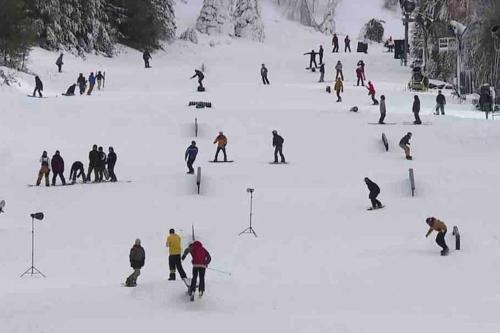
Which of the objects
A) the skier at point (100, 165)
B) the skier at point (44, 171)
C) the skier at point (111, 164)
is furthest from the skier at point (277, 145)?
the skier at point (44, 171)

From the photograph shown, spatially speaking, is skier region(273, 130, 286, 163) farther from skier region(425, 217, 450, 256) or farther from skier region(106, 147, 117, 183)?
skier region(425, 217, 450, 256)

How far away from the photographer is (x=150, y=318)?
48.8 ft

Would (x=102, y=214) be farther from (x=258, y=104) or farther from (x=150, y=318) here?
(x=258, y=104)

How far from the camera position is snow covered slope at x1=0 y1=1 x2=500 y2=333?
51.0 ft

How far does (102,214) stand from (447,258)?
→ 359 inches

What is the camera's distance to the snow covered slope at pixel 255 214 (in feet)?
51.0

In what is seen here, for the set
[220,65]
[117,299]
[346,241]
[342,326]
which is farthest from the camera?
[220,65]

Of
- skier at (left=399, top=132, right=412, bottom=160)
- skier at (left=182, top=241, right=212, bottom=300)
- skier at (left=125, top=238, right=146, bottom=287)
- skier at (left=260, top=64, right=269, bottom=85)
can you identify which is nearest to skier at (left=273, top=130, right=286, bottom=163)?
skier at (left=399, top=132, right=412, bottom=160)

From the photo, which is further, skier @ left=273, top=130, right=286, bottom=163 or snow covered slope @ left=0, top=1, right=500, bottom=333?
skier @ left=273, top=130, right=286, bottom=163

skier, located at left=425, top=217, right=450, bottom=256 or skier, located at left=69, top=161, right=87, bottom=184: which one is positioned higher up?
skier, located at left=69, top=161, right=87, bottom=184

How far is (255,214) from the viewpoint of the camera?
23.5 meters

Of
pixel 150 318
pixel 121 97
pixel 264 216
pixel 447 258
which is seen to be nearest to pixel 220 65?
pixel 121 97

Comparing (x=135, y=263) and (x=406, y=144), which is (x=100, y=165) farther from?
(x=135, y=263)

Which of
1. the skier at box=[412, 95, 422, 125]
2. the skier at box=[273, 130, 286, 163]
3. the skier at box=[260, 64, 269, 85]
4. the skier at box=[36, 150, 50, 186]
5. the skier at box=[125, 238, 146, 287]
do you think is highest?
the skier at box=[260, 64, 269, 85]
